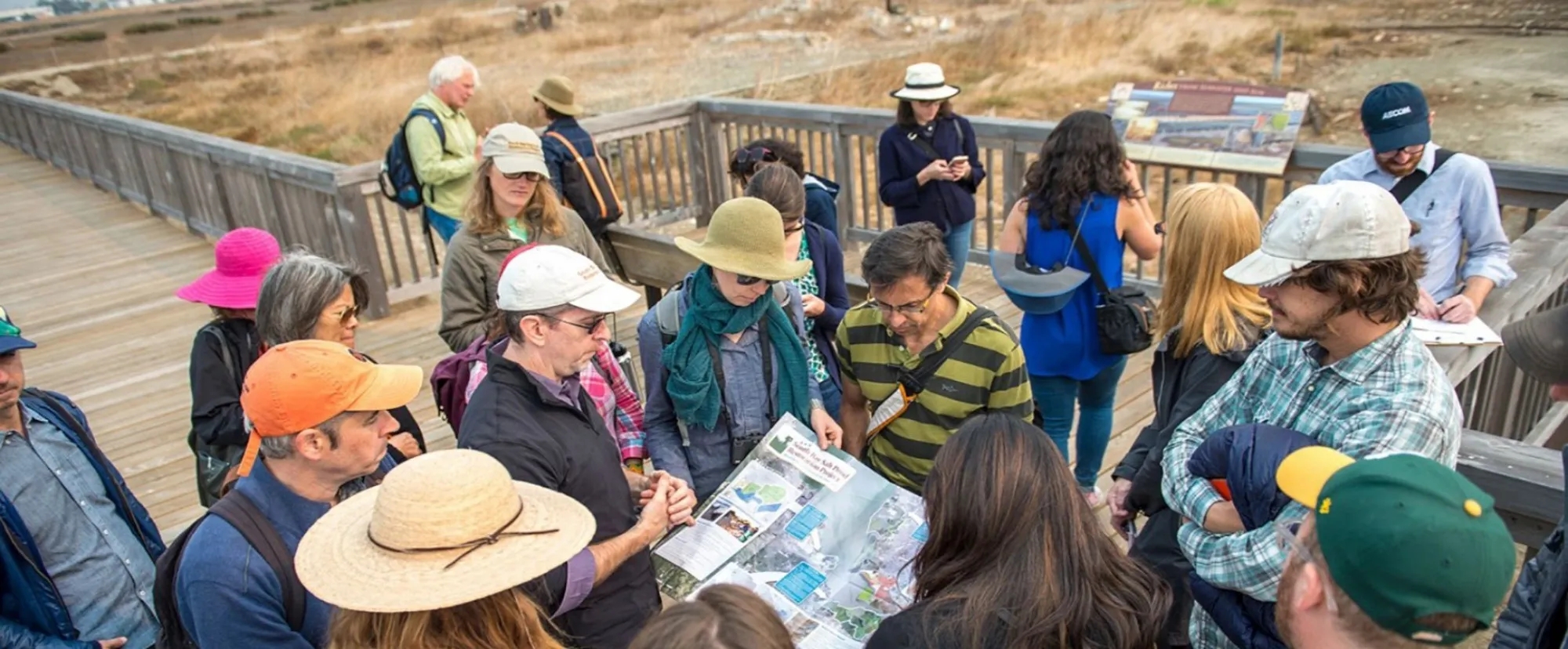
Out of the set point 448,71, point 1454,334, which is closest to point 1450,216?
point 1454,334

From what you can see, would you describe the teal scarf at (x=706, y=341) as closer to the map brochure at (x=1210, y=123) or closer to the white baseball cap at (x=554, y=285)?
the white baseball cap at (x=554, y=285)

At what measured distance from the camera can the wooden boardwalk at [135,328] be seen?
5.36 metres

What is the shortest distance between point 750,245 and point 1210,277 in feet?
4.41

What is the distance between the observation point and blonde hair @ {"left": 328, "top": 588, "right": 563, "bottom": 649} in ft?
A: 6.07

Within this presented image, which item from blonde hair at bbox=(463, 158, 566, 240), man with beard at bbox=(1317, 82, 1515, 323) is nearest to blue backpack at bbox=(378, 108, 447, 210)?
blonde hair at bbox=(463, 158, 566, 240)

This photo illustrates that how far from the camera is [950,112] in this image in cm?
611

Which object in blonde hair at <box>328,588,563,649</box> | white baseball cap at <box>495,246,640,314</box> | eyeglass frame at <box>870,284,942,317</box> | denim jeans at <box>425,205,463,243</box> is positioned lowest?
denim jeans at <box>425,205,463,243</box>

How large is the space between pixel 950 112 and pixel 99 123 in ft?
32.4

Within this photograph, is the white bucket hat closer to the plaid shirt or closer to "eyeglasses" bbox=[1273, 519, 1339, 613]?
the plaid shirt

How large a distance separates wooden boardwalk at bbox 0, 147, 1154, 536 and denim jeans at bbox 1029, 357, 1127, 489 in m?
0.40

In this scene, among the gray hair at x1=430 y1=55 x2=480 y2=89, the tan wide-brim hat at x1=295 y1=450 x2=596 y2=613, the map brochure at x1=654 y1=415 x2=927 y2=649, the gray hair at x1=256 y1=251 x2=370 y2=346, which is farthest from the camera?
the gray hair at x1=430 y1=55 x2=480 y2=89

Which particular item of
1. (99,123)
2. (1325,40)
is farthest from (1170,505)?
(1325,40)

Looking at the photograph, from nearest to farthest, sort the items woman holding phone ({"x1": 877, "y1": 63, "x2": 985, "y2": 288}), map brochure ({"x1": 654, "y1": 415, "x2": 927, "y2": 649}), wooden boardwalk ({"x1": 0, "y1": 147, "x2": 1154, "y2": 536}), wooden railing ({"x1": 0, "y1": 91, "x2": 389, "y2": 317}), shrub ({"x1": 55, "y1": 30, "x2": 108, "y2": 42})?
map brochure ({"x1": 654, "y1": 415, "x2": 927, "y2": 649}), wooden boardwalk ({"x1": 0, "y1": 147, "x2": 1154, "y2": 536}), woman holding phone ({"x1": 877, "y1": 63, "x2": 985, "y2": 288}), wooden railing ({"x1": 0, "y1": 91, "x2": 389, "y2": 317}), shrub ({"x1": 55, "y1": 30, "x2": 108, "y2": 42})

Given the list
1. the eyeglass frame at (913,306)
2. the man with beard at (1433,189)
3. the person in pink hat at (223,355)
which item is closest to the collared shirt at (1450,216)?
the man with beard at (1433,189)
